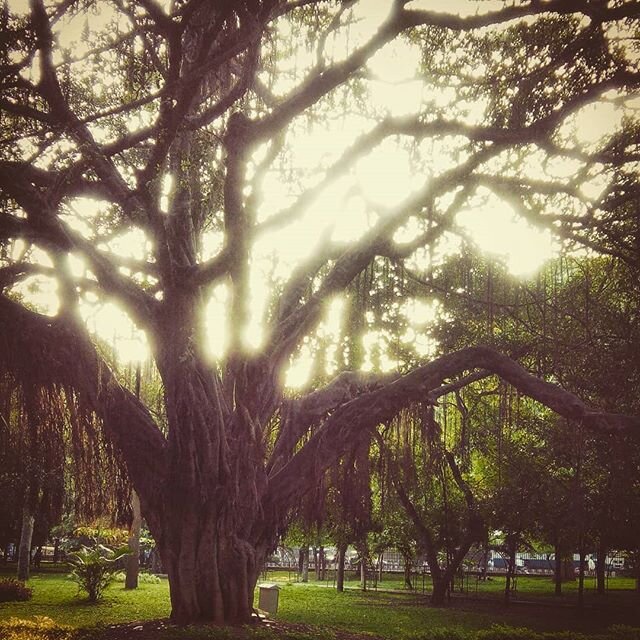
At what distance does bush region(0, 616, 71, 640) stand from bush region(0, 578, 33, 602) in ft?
21.7

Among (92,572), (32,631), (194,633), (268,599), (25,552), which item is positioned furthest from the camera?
(25,552)

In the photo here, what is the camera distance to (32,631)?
6.84m

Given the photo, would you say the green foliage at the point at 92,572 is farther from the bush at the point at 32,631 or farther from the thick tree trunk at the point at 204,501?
the thick tree trunk at the point at 204,501

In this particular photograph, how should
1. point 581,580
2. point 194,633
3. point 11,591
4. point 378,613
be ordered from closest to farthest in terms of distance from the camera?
point 194,633 < point 11,591 < point 378,613 < point 581,580

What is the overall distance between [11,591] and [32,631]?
25.7 feet

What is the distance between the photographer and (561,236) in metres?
8.16

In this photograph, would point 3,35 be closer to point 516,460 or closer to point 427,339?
point 427,339

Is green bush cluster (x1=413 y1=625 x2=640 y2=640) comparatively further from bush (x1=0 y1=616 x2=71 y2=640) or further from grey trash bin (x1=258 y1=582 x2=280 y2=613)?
grey trash bin (x1=258 y1=582 x2=280 y2=613)

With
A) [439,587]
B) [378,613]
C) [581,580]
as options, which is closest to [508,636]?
[378,613]

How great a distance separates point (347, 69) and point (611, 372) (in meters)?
7.06

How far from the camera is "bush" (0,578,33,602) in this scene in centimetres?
1305

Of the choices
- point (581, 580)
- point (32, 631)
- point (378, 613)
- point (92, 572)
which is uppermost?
point (32, 631)

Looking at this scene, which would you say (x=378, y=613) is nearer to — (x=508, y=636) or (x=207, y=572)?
(x=207, y=572)

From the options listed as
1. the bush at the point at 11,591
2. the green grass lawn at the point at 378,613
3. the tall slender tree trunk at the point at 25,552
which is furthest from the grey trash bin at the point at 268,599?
the tall slender tree trunk at the point at 25,552
